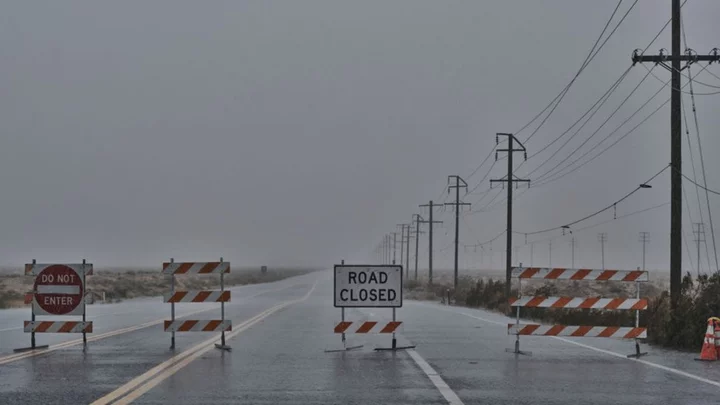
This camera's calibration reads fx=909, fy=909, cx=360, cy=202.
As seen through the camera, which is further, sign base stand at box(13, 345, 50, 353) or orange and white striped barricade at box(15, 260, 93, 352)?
orange and white striped barricade at box(15, 260, 93, 352)

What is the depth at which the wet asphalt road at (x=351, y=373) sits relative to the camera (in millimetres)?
11117

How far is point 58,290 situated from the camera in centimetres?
1720

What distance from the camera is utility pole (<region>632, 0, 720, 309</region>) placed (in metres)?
22.2

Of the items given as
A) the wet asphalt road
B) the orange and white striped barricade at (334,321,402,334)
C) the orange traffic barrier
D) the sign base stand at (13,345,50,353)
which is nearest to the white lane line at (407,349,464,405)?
the wet asphalt road

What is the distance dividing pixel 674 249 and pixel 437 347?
751cm

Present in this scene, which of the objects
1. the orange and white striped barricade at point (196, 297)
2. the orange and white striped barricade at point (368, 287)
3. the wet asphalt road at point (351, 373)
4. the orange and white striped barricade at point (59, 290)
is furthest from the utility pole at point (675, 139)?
the orange and white striped barricade at point (59, 290)

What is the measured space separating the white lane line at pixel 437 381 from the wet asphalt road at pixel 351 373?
0.17ft

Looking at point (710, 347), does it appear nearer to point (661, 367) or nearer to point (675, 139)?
point (661, 367)

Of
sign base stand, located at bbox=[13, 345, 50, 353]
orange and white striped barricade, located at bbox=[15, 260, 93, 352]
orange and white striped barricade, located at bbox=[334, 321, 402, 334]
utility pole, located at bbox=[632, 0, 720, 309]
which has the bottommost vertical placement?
sign base stand, located at bbox=[13, 345, 50, 353]

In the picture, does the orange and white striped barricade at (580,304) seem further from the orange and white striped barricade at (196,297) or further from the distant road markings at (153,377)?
the distant road markings at (153,377)

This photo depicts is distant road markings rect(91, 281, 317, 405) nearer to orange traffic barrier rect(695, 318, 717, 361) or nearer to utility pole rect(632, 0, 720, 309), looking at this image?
orange traffic barrier rect(695, 318, 717, 361)

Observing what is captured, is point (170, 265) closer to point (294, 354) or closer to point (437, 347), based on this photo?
point (294, 354)

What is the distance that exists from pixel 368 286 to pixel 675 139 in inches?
376

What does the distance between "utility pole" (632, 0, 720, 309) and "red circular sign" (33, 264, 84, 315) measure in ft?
43.3
